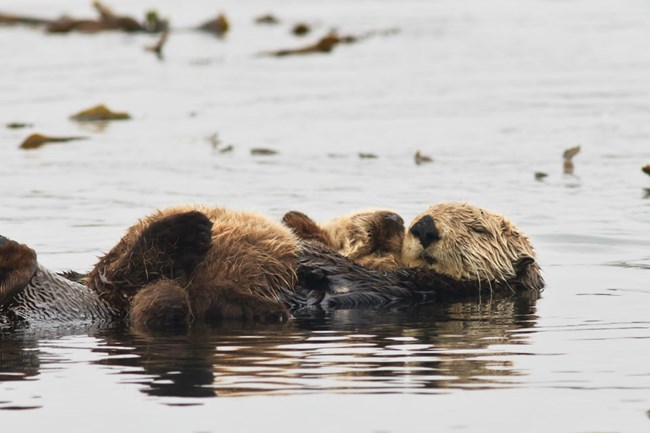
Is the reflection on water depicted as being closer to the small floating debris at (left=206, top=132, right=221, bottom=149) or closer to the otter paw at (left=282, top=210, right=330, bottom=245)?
the otter paw at (left=282, top=210, right=330, bottom=245)

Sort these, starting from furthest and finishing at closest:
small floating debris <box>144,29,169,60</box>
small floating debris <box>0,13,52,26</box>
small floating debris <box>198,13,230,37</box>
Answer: small floating debris <box>0,13,52,26</box> < small floating debris <box>198,13,230,37</box> < small floating debris <box>144,29,169,60</box>

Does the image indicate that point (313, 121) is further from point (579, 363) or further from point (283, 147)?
point (579, 363)

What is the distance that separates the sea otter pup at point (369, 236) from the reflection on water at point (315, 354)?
17.9 inches

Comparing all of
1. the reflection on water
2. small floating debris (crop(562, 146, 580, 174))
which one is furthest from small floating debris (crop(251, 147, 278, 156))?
the reflection on water

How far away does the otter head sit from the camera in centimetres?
648

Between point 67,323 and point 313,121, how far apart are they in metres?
7.08

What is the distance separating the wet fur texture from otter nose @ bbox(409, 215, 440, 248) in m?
0.72

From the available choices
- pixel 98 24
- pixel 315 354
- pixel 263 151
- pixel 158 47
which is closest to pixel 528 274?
pixel 315 354

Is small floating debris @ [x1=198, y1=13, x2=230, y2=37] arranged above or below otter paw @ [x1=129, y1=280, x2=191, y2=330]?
above

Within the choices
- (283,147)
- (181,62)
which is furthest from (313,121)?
(181,62)

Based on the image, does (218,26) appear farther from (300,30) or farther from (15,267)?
(15,267)

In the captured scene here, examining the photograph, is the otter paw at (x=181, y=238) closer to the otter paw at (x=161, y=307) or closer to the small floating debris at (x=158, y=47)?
the otter paw at (x=161, y=307)

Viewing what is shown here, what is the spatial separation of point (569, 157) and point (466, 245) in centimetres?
410

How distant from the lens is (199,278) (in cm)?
571
